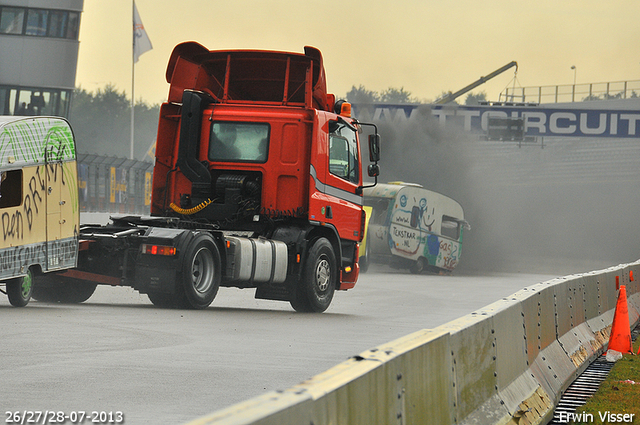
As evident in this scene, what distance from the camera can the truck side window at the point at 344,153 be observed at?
16750mm

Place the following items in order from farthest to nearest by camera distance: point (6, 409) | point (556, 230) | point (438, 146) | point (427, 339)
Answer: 1. point (556, 230)
2. point (438, 146)
3. point (6, 409)
4. point (427, 339)

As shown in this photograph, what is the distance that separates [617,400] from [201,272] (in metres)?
7.81

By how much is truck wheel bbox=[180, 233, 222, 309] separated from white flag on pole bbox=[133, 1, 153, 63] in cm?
4385

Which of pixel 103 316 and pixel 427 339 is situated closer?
pixel 427 339

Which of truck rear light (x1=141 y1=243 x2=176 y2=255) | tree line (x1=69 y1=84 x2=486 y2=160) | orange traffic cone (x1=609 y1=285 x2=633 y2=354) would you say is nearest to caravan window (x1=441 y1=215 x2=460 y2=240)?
truck rear light (x1=141 y1=243 x2=176 y2=255)

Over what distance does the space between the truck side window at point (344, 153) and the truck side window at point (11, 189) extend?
16.6 ft

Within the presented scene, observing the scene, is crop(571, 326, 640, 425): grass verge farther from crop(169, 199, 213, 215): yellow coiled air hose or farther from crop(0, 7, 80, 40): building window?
crop(0, 7, 80, 40): building window

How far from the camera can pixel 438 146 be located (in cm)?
5806

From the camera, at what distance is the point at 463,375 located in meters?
5.98

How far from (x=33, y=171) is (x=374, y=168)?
561 centimetres

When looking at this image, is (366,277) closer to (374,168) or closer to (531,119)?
(374,168)

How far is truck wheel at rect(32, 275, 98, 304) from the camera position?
16016 millimetres

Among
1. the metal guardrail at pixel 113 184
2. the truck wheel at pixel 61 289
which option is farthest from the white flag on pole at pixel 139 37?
the truck wheel at pixel 61 289

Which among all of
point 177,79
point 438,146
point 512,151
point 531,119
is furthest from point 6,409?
point 512,151
